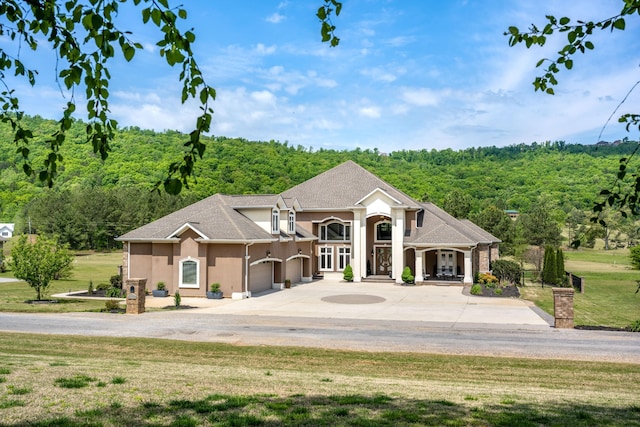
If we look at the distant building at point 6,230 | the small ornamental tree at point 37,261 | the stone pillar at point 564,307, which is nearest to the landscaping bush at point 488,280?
the stone pillar at point 564,307

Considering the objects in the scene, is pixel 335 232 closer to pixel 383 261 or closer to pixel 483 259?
pixel 383 261

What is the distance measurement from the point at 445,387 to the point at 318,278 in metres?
31.3

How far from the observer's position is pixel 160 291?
2955cm

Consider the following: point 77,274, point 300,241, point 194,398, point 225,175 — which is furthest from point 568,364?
point 225,175

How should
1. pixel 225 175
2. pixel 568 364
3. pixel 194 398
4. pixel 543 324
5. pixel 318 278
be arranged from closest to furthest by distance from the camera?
1. pixel 194 398
2. pixel 568 364
3. pixel 543 324
4. pixel 318 278
5. pixel 225 175

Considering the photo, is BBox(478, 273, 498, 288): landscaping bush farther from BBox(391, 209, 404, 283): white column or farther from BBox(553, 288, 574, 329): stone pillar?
BBox(553, 288, 574, 329): stone pillar

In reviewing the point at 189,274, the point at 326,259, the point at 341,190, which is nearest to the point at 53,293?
the point at 189,274

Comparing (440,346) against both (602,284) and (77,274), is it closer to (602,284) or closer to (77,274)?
(602,284)

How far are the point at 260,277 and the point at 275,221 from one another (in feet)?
12.4

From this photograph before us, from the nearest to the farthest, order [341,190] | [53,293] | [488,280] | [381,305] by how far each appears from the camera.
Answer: [381,305], [53,293], [488,280], [341,190]

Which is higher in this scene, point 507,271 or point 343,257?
point 343,257

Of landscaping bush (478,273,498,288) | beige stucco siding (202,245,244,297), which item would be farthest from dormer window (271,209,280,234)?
landscaping bush (478,273,498,288)

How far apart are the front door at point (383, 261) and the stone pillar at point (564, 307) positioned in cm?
2205

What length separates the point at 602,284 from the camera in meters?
39.8
